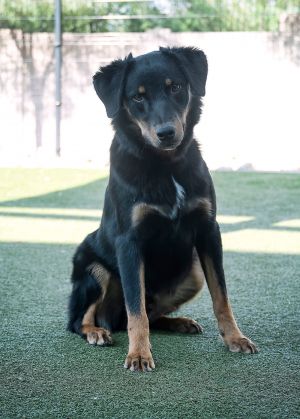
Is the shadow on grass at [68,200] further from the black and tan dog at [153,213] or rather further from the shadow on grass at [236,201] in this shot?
the black and tan dog at [153,213]

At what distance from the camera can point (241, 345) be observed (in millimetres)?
3184

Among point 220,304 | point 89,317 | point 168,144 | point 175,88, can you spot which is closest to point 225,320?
point 220,304

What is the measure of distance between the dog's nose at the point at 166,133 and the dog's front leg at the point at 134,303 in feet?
1.49

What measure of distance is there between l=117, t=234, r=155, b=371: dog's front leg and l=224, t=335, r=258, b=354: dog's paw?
0.36 metres

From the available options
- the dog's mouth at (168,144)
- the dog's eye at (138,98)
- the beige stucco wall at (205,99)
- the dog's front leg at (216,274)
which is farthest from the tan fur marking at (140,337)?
the beige stucco wall at (205,99)

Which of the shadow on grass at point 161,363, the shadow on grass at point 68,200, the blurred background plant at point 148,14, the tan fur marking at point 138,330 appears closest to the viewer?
the shadow on grass at point 161,363

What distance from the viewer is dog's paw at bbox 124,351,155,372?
9.83ft

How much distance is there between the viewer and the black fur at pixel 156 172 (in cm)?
327

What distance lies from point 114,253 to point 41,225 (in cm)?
350

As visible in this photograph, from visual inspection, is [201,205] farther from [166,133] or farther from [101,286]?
[101,286]

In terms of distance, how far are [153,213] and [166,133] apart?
1.15 ft

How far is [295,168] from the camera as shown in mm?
11367

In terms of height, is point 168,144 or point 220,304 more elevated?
point 168,144

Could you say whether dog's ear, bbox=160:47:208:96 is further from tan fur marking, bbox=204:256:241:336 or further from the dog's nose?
tan fur marking, bbox=204:256:241:336
